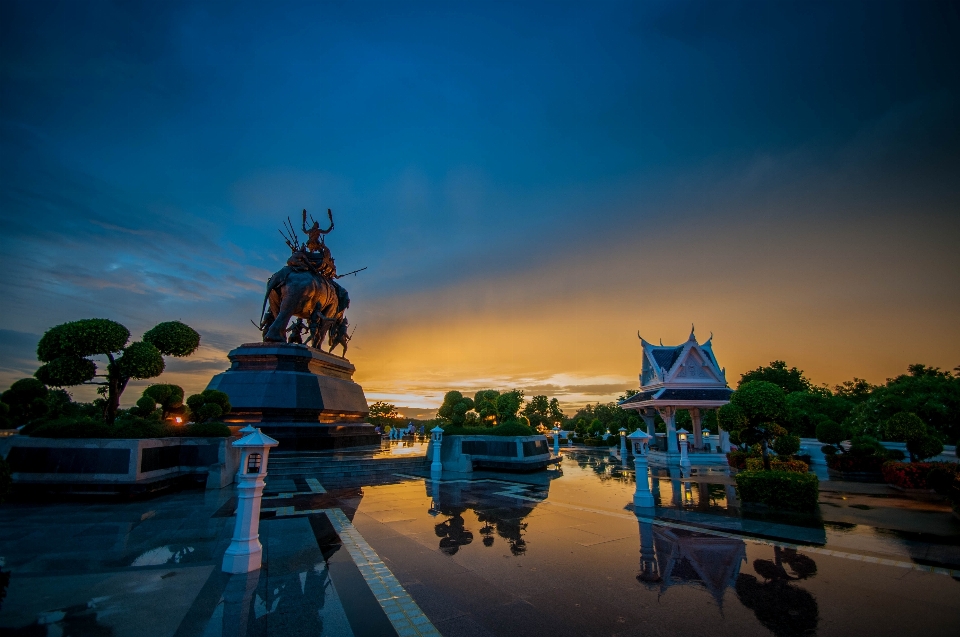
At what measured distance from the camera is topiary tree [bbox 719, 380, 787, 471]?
12852mm

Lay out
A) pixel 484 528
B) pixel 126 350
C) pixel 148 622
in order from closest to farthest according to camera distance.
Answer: pixel 148 622 < pixel 484 528 < pixel 126 350

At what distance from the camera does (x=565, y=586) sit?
5516 millimetres

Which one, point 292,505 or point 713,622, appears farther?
point 292,505

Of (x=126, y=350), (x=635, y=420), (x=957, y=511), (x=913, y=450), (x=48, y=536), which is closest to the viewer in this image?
(x=48, y=536)

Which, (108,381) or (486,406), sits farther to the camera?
(486,406)

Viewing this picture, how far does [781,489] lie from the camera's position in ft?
36.0

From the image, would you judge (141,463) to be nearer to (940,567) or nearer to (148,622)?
(148,622)

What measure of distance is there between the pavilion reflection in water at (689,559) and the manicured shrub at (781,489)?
4.39 metres

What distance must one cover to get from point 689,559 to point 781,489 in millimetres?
6359

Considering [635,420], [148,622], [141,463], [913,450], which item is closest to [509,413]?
[635,420]

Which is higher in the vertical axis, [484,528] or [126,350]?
[126,350]

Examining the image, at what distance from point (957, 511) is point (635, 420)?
3076cm

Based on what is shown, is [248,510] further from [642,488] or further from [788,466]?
[788,466]

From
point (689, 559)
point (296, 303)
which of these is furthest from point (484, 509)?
point (296, 303)
